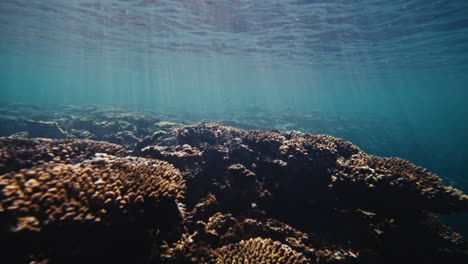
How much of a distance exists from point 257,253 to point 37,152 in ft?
19.3

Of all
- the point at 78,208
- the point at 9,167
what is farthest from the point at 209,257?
the point at 9,167

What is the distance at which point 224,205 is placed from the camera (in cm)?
525

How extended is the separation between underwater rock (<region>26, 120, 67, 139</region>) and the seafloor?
8985 mm

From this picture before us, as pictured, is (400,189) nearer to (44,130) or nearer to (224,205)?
(224,205)

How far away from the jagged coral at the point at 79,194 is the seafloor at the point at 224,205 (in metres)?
0.01

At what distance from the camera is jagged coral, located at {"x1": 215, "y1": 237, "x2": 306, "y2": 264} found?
3.48m

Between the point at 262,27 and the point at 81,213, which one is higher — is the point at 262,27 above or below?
above

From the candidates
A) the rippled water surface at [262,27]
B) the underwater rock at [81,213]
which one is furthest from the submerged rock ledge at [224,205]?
the rippled water surface at [262,27]

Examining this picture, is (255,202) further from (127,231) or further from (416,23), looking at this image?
(416,23)

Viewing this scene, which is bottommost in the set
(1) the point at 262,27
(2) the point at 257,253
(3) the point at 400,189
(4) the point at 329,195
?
(2) the point at 257,253

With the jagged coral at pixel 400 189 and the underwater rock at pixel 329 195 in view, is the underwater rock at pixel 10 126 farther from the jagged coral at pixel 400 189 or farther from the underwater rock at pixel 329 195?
the jagged coral at pixel 400 189

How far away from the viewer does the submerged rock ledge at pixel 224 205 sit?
8.43 ft

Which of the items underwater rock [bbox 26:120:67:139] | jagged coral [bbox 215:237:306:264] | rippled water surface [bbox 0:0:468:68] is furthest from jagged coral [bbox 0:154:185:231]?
rippled water surface [bbox 0:0:468:68]

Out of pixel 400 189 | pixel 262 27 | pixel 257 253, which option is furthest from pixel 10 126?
pixel 400 189
